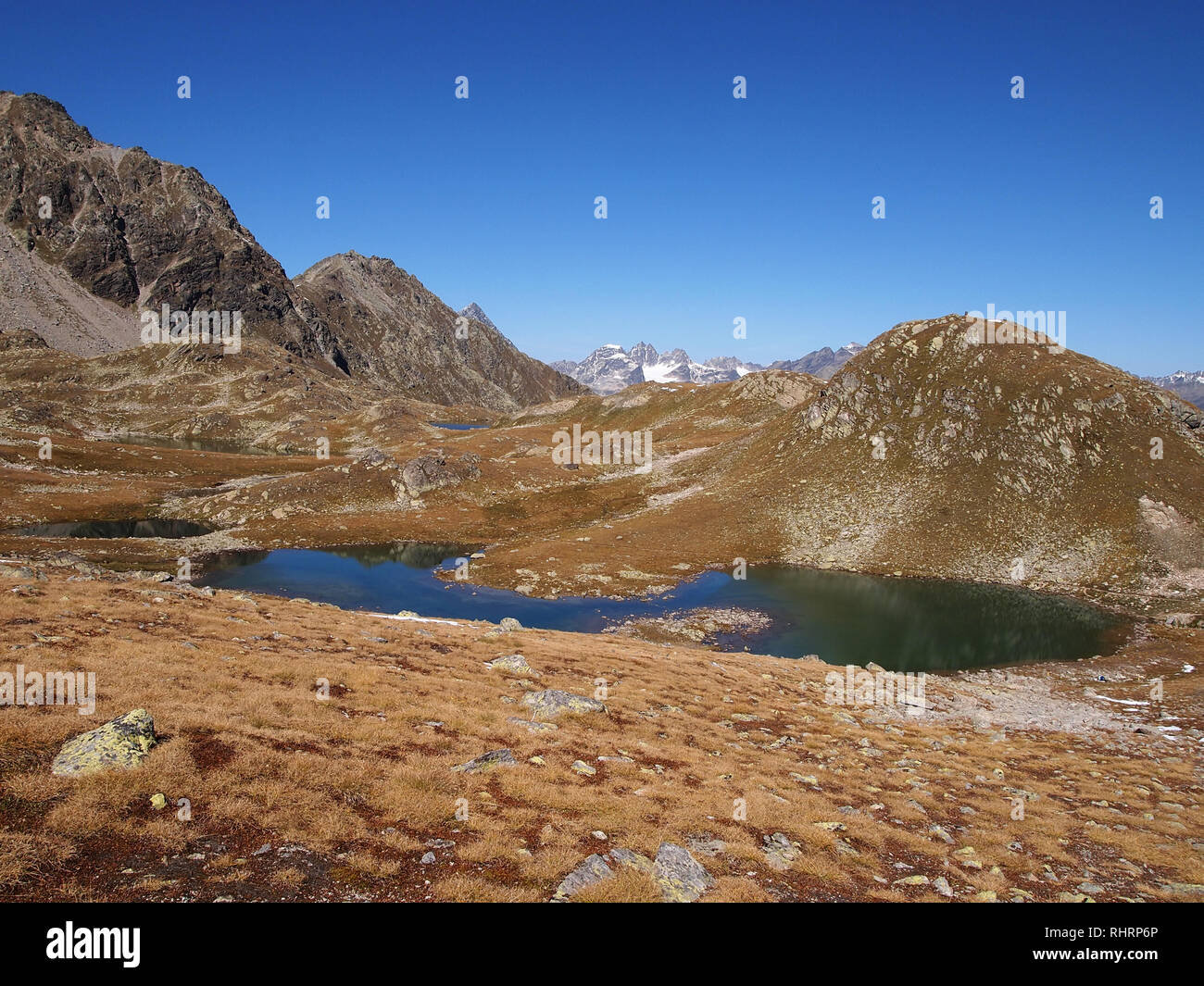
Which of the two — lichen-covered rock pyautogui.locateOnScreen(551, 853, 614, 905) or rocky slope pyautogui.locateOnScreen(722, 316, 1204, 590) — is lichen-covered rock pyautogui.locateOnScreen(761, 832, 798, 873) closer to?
lichen-covered rock pyautogui.locateOnScreen(551, 853, 614, 905)

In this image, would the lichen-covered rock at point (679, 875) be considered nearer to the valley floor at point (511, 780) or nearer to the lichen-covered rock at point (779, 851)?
the valley floor at point (511, 780)

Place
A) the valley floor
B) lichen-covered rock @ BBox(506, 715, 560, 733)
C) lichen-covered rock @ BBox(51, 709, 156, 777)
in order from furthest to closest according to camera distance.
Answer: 1. lichen-covered rock @ BBox(506, 715, 560, 733)
2. lichen-covered rock @ BBox(51, 709, 156, 777)
3. the valley floor

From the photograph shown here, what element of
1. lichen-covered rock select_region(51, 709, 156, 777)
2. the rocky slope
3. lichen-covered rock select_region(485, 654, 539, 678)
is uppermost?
the rocky slope

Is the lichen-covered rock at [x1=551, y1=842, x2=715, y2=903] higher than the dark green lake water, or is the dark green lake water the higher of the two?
the lichen-covered rock at [x1=551, y1=842, x2=715, y2=903]

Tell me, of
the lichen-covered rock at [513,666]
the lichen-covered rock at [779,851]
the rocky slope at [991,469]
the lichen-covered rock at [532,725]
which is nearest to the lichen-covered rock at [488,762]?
the lichen-covered rock at [532,725]

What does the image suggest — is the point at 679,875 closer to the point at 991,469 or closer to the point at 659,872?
the point at 659,872

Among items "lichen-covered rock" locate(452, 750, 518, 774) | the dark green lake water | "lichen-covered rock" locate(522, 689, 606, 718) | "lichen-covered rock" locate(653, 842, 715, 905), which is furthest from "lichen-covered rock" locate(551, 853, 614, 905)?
the dark green lake water
